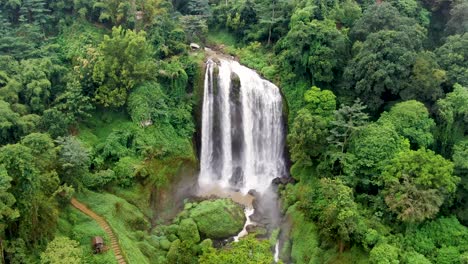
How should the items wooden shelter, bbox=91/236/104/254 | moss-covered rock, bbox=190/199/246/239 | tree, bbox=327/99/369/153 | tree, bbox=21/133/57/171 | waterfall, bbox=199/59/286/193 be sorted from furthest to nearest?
waterfall, bbox=199/59/286/193 < moss-covered rock, bbox=190/199/246/239 < tree, bbox=327/99/369/153 < wooden shelter, bbox=91/236/104/254 < tree, bbox=21/133/57/171

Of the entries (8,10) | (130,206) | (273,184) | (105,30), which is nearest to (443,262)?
(273,184)

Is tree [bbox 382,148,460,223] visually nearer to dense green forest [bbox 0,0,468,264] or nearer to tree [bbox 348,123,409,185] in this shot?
dense green forest [bbox 0,0,468,264]

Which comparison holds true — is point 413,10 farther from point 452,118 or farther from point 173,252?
point 173,252

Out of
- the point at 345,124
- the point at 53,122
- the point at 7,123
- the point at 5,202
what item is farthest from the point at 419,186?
the point at 7,123

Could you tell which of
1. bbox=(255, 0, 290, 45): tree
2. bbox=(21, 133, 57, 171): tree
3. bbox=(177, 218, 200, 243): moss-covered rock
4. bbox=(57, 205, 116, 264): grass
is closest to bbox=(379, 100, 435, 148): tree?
bbox=(177, 218, 200, 243): moss-covered rock

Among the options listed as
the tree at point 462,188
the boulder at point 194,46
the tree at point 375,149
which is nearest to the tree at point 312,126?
the tree at point 375,149
